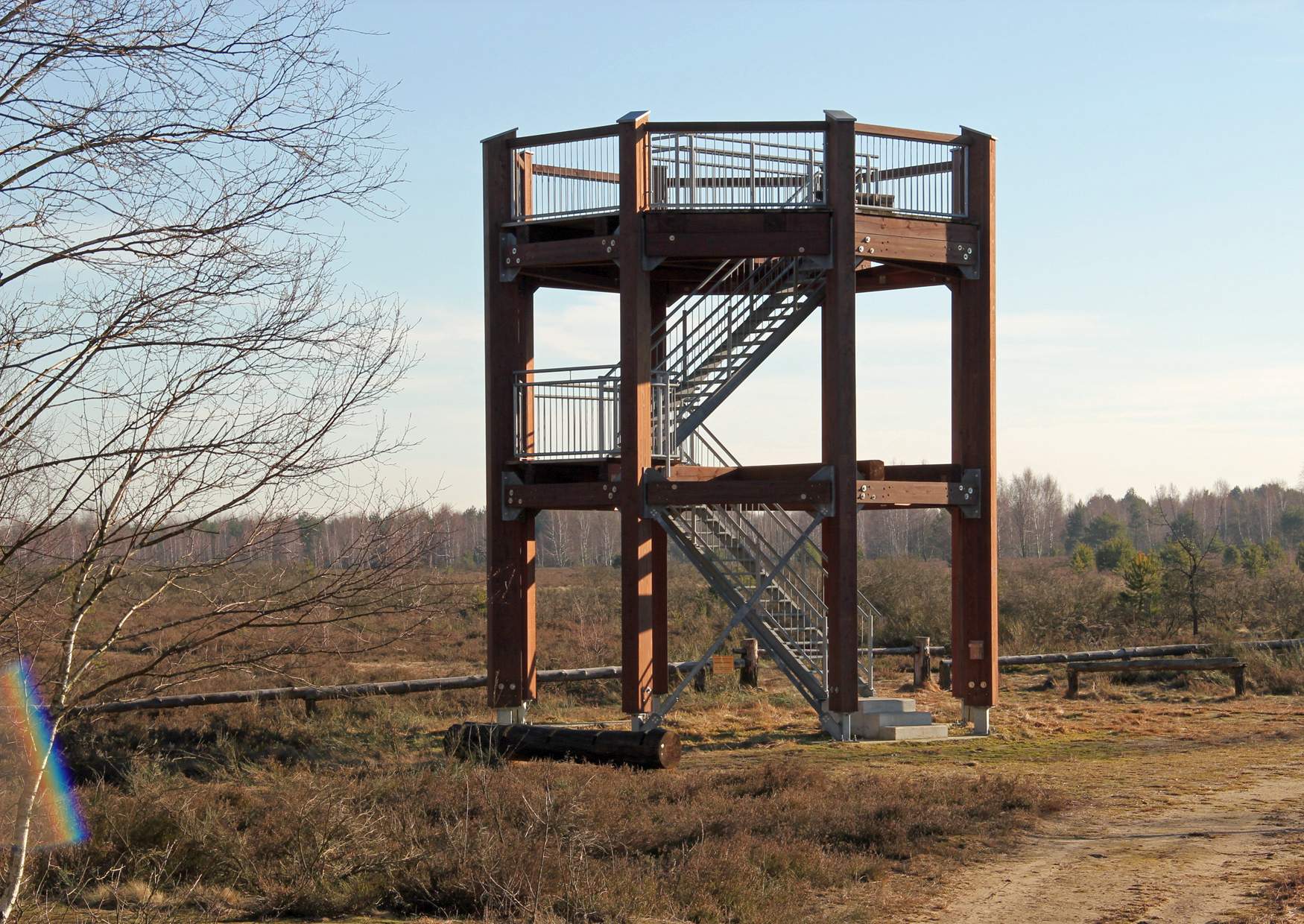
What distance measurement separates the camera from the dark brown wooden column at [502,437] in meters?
22.1

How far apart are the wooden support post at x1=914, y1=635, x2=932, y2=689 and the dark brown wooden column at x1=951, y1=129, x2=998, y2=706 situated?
22.8 feet

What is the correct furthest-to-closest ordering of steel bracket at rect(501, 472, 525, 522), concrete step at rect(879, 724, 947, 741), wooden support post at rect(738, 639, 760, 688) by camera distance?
1. wooden support post at rect(738, 639, 760, 688)
2. steel bracket at rect(501, 472, 525, 522)
3. concrete step at rect(879, 724, 947, 741)

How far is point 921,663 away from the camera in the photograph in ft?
98.0

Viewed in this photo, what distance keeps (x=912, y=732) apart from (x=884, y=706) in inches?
27.8

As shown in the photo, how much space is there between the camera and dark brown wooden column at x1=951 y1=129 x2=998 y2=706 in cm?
2225

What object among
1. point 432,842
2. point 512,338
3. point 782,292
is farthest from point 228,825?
point 782,292

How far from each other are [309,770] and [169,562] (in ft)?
34.8

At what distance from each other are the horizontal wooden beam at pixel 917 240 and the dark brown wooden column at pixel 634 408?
331cm

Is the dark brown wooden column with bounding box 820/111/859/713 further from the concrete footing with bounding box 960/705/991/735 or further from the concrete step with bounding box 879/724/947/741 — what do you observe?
the concrete footing with bounding box 960/705/991/735

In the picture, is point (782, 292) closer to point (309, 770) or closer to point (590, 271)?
point (590, 271)

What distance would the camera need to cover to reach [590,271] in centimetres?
2381

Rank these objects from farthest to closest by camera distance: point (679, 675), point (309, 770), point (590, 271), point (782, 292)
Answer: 1. point (679, 675)
2. point (590, 271)
3. point (782, 292)
4. point (309, 770)

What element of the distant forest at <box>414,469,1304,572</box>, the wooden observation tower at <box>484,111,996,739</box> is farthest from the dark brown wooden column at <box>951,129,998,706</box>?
the distant forest at <box>414,469,1304,572</box>

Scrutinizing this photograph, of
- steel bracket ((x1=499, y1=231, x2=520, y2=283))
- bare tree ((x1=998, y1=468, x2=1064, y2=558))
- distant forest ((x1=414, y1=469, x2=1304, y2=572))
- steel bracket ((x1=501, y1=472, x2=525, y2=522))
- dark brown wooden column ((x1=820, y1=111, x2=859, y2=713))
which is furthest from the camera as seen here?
bare tree ((x1=998, y1=468, x2=1064, y2=558))
